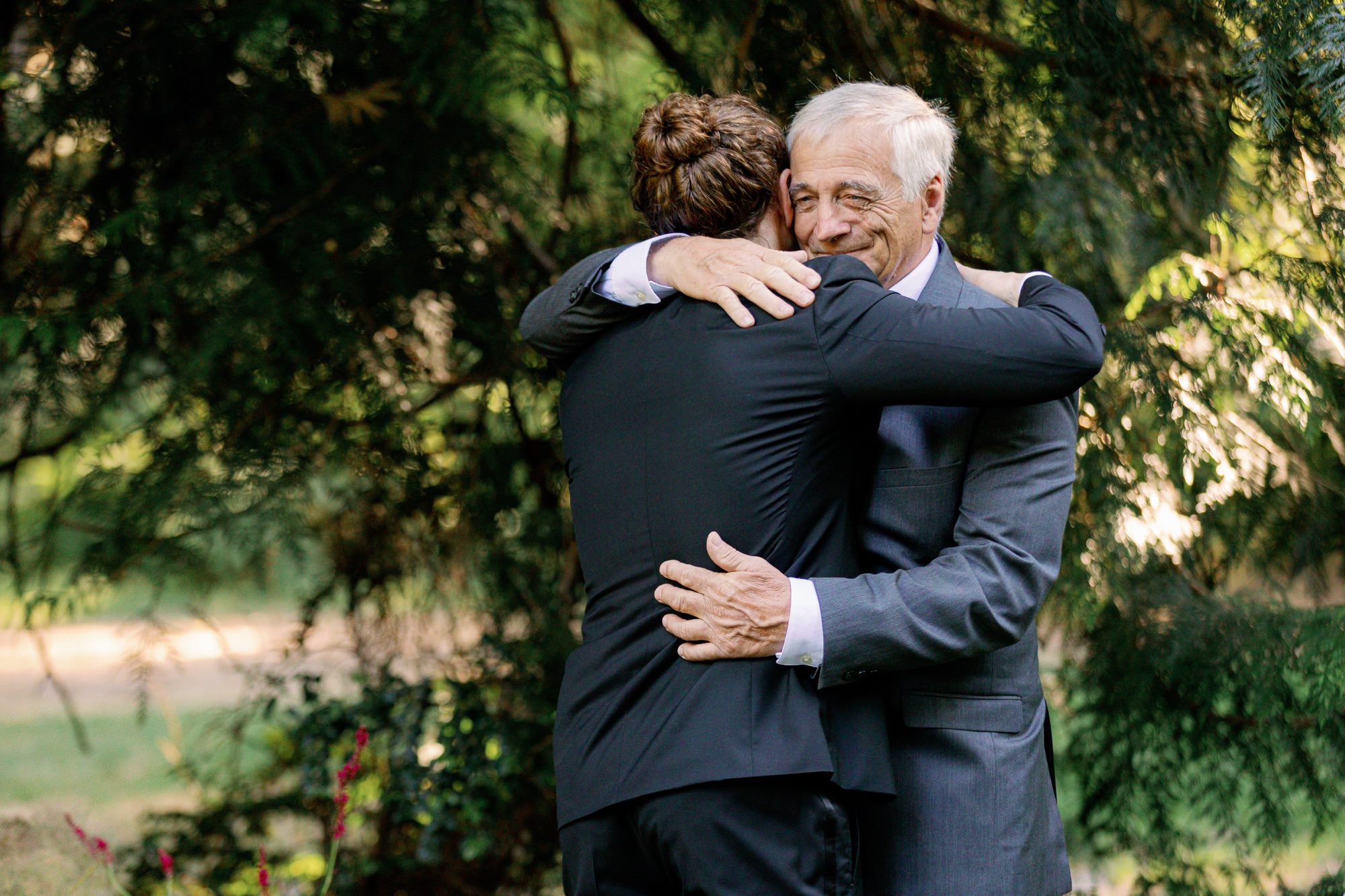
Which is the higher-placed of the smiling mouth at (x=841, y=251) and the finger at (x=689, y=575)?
the smiling mouth at (x=841, y=251)

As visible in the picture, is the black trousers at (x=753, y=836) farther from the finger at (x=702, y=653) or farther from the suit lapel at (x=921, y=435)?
the suit lapel at (x=921, y=435)

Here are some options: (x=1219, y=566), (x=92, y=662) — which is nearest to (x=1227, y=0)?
(x=1219, y=566)

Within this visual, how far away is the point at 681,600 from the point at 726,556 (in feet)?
0.26

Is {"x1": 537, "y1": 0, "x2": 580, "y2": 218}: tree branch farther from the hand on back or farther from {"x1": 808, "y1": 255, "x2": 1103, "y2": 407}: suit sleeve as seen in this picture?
{"x1": 808, "y1": 255, "x2": 1103, "y2": 407}: suit sleeve

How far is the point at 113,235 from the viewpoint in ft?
9.14

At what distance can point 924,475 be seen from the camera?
64.6 inches

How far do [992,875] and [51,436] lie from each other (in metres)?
2.89

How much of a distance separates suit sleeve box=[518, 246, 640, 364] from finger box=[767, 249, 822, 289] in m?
0.22

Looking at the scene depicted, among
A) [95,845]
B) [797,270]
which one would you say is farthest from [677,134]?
[95,845]

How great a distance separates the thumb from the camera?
148 cm

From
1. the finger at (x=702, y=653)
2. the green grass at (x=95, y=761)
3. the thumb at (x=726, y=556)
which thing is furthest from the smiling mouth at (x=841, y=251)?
the green grass at (x=95, y=761)

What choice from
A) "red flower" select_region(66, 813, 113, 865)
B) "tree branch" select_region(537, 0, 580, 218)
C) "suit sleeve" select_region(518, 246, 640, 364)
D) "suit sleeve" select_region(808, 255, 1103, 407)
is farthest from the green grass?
"suit sleeve" select_region(808, 255, 1103, 407)

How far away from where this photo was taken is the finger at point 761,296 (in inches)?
57.1

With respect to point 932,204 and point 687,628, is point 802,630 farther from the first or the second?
point 932,204
